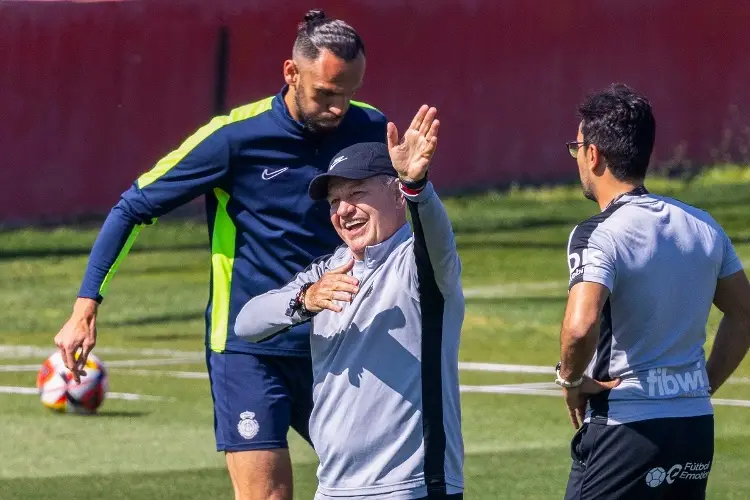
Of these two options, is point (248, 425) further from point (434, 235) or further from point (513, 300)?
point (513, 300)

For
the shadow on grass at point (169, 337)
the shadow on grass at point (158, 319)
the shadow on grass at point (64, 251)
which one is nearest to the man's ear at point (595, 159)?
the shadow on grass at point (169, 337)

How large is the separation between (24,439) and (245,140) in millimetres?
5354

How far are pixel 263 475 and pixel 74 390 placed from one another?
237 inches

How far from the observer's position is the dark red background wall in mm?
27922

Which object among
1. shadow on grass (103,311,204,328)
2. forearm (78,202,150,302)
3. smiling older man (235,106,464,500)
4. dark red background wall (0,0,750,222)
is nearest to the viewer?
smiling older man (235,106,464,500)

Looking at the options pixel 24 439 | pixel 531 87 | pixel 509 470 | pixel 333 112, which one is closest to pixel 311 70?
pixel 333 112

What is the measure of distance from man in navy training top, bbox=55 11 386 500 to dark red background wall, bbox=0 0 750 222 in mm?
20840

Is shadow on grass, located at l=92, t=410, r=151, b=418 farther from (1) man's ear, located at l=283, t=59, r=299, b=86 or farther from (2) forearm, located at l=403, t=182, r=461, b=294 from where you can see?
(2) forearm, located at l=403, t=182, r=461, b=294

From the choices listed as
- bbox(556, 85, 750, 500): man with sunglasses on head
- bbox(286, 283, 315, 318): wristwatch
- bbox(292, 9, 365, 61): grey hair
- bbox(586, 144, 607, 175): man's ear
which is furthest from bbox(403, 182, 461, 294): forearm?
bbox(292, 9, 365, 61): grey hair

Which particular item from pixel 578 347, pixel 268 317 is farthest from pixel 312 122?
pixel 578 347

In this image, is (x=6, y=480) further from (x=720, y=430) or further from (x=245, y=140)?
(x=720, y=430)

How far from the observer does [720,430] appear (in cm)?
1215

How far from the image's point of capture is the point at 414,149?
5.34 meters

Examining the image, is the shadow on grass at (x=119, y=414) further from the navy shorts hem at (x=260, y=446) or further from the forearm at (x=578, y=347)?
the forearm at (x=578, y=347)
